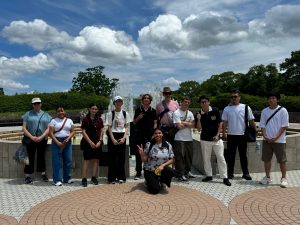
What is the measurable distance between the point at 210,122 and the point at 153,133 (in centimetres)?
116

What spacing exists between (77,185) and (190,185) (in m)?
2.23

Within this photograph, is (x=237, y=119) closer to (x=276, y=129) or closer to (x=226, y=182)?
(x=276, y=129)

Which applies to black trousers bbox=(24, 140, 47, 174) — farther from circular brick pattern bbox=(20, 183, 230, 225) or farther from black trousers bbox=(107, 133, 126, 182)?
black trousers bbox=(107, 133, 126, 182)

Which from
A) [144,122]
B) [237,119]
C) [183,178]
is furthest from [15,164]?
[237,119]

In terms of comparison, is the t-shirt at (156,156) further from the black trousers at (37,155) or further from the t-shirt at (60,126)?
the black trousers at (37,155)

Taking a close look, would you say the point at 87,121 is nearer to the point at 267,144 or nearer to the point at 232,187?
the point at 232,187

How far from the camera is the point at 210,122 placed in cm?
653

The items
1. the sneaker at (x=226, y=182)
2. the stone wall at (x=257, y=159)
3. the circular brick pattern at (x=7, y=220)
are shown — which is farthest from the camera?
the stone wall at (x=257, y=159)

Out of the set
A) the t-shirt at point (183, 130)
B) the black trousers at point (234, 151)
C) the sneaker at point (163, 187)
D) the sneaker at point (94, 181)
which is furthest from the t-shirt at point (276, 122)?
the sneaker at point (94, 181)

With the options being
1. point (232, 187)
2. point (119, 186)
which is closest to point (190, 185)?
point (232, 187)

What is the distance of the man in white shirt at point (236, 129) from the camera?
21.8 ft

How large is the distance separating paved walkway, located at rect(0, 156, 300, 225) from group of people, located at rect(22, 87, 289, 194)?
0.32 meters

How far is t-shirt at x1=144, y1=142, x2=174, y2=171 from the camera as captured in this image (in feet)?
19.5

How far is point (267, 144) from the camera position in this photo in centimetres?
645
